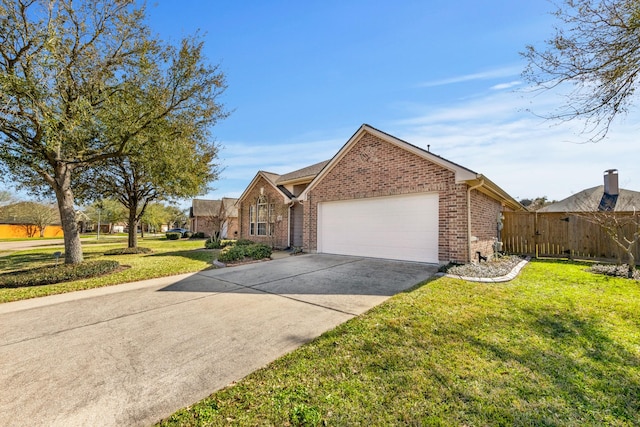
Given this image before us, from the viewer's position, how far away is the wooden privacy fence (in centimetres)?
1055

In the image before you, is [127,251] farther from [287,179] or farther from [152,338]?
[152,338]

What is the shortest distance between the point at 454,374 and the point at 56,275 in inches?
413

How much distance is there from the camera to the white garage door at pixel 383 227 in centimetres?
914

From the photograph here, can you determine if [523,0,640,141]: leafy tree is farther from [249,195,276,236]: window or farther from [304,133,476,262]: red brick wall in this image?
[249,195,276,236]: window

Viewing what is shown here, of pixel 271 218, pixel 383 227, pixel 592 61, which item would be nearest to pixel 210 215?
pixel 271 218

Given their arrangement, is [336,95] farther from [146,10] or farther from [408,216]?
[146,10]

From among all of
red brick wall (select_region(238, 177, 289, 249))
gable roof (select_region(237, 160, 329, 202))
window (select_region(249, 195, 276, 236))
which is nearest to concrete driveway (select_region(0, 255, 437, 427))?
red brick wall (select_region(238, 177, 289, 249))

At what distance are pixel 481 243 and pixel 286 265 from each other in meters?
7.12

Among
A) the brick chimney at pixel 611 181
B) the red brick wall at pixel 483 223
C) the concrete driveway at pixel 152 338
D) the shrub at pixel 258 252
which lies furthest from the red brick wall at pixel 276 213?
the brick chimney at pixel 611 181

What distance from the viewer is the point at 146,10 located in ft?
31.0

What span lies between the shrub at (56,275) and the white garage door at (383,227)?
26.9ft

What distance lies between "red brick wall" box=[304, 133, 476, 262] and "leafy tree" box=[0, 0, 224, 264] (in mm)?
6058

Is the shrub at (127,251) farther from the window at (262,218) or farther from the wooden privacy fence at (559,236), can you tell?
the wooden privacy fence at (559,236)

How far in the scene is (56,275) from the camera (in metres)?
7.87
